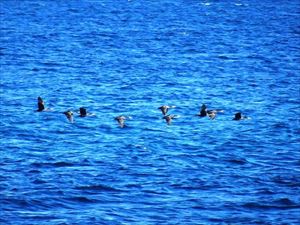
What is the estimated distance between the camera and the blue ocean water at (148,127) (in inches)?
1858

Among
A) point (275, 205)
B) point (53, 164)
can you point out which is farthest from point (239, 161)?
point (53, 164)

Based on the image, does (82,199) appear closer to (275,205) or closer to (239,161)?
(275,205)

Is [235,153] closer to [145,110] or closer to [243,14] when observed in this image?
[145,110]

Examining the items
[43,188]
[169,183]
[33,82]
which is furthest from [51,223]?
[33,82]

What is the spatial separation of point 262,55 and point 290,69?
1042 centimetres

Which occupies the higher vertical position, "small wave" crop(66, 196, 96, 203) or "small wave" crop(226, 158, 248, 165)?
"small wave" crop(226, 158, 248, 165)

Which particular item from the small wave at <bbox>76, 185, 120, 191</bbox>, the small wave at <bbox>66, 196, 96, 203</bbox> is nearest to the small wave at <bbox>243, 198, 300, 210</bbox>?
the small wave at <bbox>76, 185, 120, 191</bbox>

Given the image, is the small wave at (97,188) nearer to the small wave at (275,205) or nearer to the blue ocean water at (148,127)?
the blue ocean water at (148,127)

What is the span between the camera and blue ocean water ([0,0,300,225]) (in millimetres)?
47188

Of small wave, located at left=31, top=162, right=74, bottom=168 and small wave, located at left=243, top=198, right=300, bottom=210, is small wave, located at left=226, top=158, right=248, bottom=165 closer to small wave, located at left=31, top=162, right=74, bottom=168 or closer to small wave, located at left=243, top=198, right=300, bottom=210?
small wave, located at left=243, top=198, right=300, bottom=210

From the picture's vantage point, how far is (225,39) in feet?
379

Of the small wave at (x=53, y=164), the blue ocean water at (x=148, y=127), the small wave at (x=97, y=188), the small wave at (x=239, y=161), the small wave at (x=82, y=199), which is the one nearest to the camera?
the blue ocean water at (x=148, y=127)

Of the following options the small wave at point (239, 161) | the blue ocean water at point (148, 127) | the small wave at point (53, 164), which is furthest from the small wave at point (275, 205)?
the small wave at point (53, 164)

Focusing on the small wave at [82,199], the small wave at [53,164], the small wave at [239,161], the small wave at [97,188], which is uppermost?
the small wave at [239,161]
